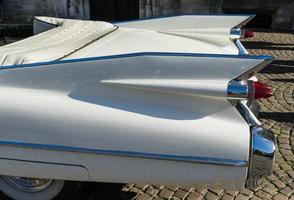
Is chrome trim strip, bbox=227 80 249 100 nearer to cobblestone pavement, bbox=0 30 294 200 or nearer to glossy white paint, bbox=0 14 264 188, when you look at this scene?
glossy white paint, bbox=0 14 264 188

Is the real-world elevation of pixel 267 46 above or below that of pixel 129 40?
below

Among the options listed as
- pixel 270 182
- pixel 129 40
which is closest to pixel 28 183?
pixel 129 40

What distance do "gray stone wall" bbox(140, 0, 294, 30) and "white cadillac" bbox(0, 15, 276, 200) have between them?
373 inches

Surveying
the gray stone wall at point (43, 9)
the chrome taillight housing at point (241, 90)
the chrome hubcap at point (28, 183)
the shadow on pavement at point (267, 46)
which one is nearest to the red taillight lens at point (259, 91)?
the chrome taillight housing at point (241, 90)

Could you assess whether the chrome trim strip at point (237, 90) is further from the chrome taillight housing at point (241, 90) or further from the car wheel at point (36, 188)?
the car wheel at point (36, 188)

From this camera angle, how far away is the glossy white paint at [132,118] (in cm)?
196

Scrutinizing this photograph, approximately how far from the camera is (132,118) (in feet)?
6.63

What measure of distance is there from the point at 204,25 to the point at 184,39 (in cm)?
40

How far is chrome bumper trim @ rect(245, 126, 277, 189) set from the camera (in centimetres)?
199

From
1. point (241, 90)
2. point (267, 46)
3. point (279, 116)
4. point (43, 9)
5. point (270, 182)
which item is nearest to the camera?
point (241, 90)

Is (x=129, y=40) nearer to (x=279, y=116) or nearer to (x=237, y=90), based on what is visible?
(x=237, y=90)

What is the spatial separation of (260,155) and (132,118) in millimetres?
733

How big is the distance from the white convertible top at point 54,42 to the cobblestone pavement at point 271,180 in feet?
3.57

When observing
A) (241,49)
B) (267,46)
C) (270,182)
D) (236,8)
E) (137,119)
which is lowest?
(270,182)
